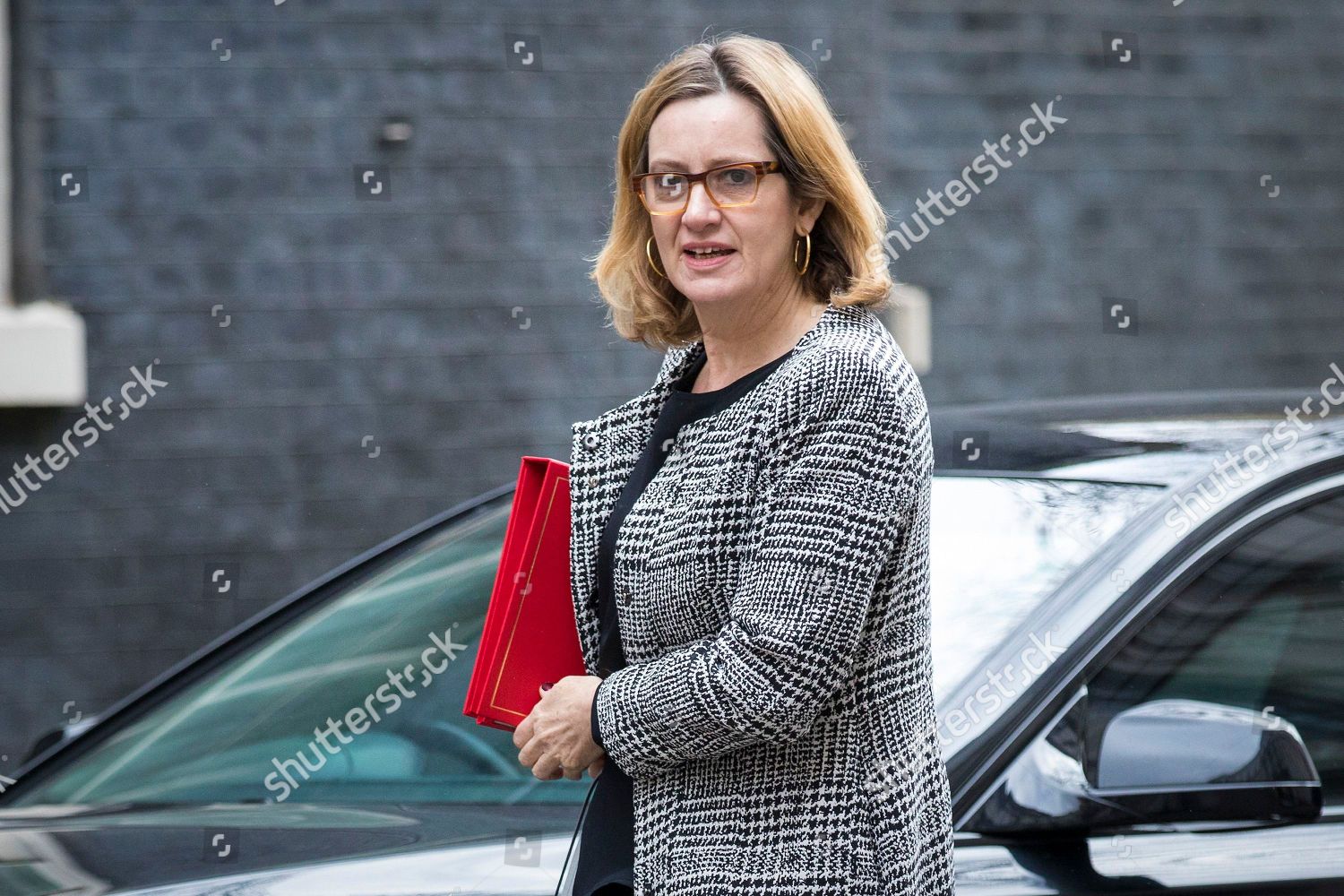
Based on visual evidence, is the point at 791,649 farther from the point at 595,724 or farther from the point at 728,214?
the point at 728,214

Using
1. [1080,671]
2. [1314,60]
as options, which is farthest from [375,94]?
[1080,671]

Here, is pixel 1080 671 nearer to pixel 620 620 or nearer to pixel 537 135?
pixel 620 620

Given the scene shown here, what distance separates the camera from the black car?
1997 millimetres

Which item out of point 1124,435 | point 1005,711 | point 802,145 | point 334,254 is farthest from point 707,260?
point 334,254

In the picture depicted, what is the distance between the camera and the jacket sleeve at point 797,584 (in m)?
1.60

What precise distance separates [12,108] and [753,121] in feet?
15.3

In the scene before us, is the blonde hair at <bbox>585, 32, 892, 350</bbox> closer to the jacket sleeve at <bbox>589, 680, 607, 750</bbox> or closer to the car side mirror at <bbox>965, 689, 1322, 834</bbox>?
the jacket sleeve at <bbox>589, 680, 607, 750</bbox>

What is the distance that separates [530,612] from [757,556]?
0.35m

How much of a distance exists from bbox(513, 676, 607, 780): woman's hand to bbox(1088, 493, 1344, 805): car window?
0.72 m

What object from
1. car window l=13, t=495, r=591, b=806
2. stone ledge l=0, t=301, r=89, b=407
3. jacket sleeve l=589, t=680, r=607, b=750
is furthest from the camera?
stone ledge l=0, t=301, r=89, b=407
